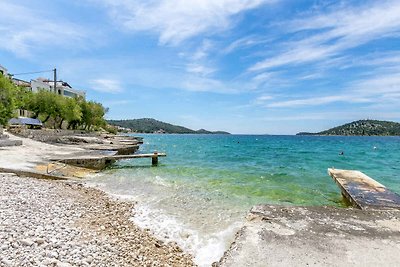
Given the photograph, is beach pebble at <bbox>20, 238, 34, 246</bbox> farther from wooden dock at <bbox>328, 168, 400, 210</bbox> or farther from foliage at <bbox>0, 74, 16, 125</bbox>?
foliage at <bbox>0, 74, 16, 125</bbox>

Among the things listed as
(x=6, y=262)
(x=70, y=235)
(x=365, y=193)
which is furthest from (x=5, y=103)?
(x=365, y=193)

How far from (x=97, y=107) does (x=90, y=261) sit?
210 ft

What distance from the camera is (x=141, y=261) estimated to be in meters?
5.89

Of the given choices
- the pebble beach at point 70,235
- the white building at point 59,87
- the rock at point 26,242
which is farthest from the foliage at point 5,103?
the white building at point 59,87

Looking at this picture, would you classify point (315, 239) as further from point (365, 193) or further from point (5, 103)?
point (5, 103)

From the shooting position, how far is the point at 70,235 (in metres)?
6.41

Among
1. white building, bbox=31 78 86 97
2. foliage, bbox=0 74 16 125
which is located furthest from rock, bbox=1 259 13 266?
white building, bbox=31 78 86 97

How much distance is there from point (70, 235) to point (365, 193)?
31.6 ft

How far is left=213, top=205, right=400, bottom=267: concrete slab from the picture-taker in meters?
4.91

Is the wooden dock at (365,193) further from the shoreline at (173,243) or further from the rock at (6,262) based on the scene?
the rock at (6,262)

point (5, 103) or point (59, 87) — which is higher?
point (59, 87)

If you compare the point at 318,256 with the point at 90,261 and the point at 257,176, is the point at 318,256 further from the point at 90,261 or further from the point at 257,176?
the point at 257,176

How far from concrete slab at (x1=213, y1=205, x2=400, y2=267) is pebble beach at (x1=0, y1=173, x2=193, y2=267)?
1710 millimetres

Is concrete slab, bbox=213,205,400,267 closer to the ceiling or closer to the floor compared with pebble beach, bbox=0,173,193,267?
closer to the ceiling
